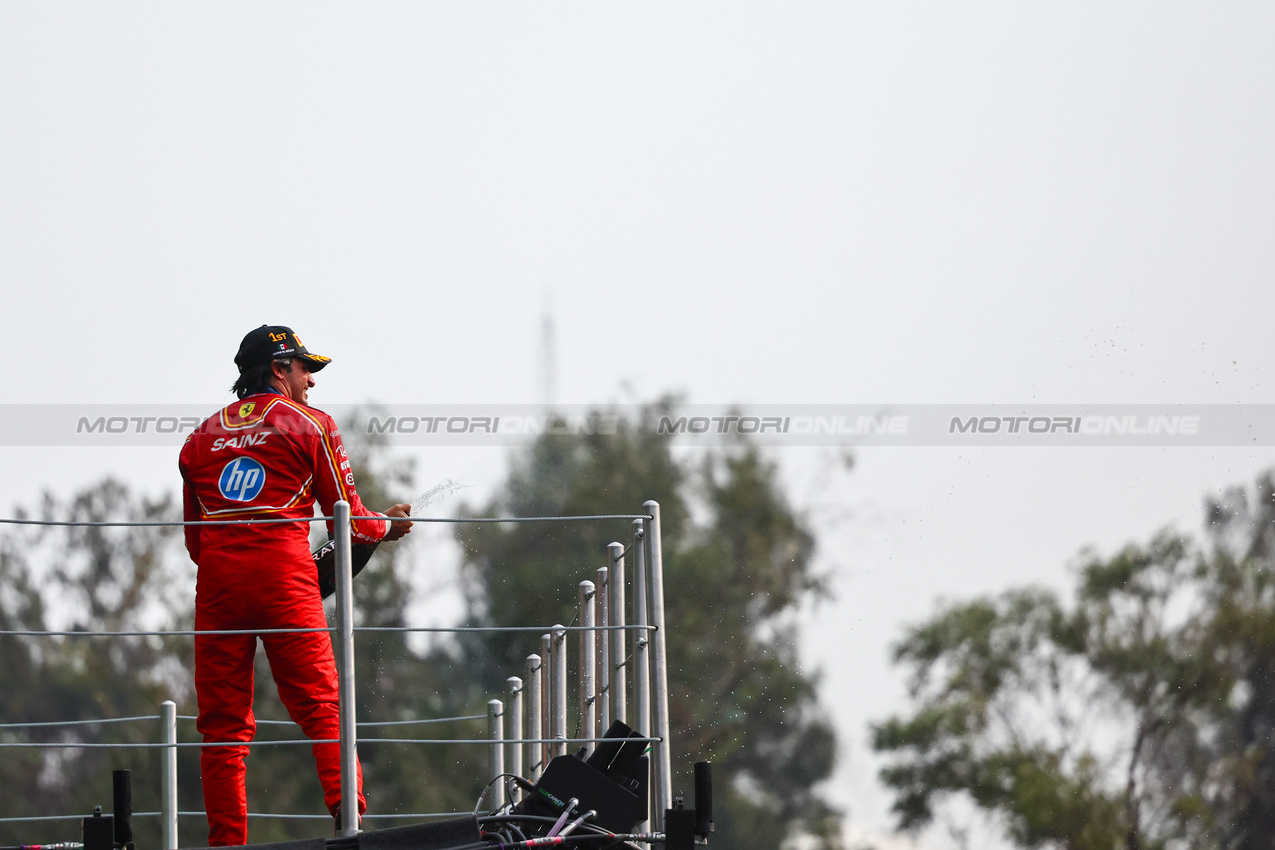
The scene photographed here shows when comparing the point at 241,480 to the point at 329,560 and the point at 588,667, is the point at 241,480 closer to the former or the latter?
the point at 329,560

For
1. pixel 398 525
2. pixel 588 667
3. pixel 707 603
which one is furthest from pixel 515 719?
pixel 707 603

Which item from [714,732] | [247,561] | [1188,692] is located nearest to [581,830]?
[247,561]

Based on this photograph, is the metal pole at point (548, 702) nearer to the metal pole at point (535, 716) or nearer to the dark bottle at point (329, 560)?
the metal pole at point (535, 716)

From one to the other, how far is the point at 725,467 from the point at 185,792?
10.3m

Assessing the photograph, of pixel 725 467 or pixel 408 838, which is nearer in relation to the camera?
pixel 408 838

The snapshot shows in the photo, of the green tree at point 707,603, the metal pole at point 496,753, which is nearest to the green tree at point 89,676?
the green tree at point 707,603

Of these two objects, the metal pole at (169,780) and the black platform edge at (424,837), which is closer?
the black platform edge at (424,837)

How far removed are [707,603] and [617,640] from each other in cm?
1866

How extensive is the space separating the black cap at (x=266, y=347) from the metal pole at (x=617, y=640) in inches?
39.9

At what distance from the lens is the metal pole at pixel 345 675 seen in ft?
10.8

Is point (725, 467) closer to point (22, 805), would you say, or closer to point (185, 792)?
point (185, 792)

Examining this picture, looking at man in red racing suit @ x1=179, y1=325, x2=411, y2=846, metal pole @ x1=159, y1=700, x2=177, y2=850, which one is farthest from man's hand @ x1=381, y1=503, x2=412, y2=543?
metal pole @ x1=159, y1=700, x2=177, y2=850

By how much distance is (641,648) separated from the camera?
12.5 ft

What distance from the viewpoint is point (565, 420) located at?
23.7 metres
